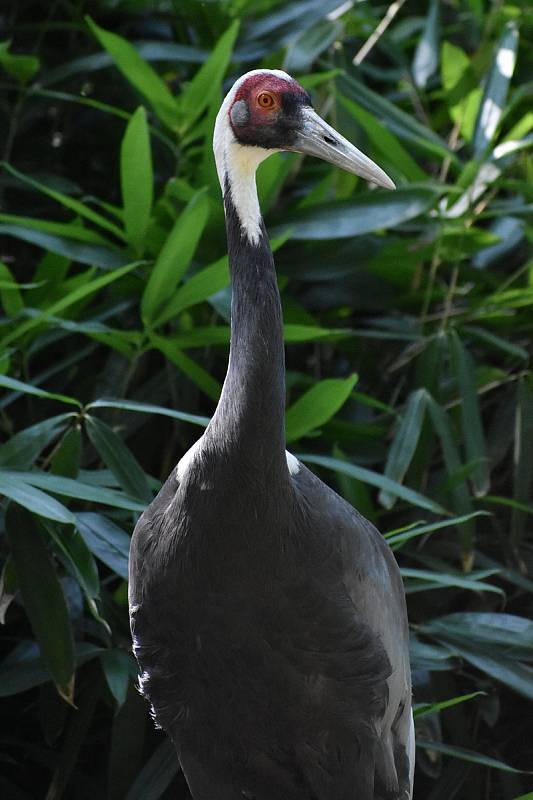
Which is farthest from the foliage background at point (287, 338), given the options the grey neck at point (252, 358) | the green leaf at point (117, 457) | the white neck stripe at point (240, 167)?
the white neck stripe at point (240, 167)

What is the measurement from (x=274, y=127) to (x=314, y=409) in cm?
75

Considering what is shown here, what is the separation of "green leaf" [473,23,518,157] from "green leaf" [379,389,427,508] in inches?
22.5

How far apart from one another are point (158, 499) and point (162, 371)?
83cm

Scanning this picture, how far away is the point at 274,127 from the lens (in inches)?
57.4

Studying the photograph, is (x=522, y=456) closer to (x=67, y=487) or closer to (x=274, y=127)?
(x=67, y=487)

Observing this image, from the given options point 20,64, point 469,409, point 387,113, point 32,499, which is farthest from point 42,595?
point 387,113

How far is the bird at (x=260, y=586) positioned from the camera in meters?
1.43

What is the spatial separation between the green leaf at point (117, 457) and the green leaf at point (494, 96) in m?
1.06

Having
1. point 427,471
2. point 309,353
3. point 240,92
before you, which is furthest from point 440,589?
point 240,92

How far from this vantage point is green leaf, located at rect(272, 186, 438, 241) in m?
2.38

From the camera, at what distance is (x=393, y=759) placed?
1662 millimetres

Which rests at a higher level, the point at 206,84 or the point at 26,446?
the point at 206,84

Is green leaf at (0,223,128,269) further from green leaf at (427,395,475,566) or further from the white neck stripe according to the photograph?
the white neck stripe

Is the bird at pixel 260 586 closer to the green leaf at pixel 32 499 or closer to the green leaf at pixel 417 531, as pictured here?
the green leaf at pixel 32 499
